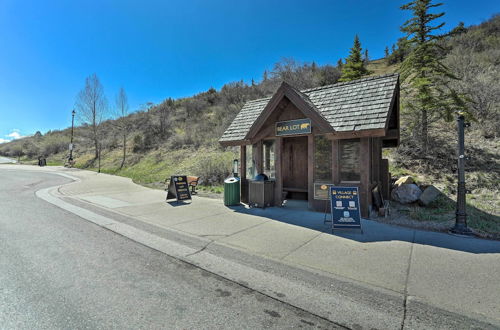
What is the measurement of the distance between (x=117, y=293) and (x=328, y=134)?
23.3 ft

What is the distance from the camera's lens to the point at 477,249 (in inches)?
206

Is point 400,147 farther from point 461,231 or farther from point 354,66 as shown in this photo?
point 354,66

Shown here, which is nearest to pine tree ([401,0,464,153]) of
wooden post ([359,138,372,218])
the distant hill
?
the distant hill

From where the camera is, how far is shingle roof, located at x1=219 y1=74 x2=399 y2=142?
304 inches

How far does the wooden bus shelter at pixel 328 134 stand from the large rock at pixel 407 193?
0.56 metres

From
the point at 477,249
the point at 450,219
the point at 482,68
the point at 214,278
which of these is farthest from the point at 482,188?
the point at 482,68

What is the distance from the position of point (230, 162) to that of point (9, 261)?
41.7 feet

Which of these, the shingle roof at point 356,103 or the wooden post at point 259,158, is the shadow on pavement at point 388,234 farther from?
the shingle roof at point 356,103

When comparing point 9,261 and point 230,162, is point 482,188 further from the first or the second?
point 9,261

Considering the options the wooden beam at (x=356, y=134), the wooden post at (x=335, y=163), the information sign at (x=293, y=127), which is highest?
the information sign at (x=293, y=127)

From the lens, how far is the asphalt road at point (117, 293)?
296 centimetres

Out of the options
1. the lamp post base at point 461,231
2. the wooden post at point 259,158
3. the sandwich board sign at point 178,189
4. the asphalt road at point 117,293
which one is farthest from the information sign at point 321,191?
the sandwich board sign at point 178,189

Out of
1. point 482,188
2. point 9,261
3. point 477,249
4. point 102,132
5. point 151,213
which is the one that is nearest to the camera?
point 9,261

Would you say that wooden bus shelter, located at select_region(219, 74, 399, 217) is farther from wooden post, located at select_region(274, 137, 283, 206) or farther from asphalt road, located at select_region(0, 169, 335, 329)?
asphalt road, located at select_region(0, 169, 335, 329)
